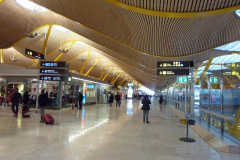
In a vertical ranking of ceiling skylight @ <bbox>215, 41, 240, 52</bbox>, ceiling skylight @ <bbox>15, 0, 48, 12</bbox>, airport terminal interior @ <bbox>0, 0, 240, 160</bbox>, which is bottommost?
airport terminal interior @ <bbox>0, 0, 240, 160</bbox>

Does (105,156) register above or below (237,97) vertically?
below

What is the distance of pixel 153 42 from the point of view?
12.1 m

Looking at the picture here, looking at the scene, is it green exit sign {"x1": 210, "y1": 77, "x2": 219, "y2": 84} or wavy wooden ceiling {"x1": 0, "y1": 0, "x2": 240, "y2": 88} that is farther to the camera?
green exit sign {"x1": 210, "y1": 77, "x2": 219, "y2": 84}

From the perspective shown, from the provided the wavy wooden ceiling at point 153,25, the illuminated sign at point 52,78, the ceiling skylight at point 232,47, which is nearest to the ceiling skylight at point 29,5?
the wavy wooden ceiling at point 153,25

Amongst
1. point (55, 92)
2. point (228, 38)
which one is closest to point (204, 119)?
point (228, 38)

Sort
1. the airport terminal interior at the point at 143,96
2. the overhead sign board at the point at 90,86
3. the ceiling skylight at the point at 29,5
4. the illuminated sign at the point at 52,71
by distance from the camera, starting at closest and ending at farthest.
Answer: the airport terminal interior at the point at 143,96
the illuminated sign at the point at 52,71
the ceiling skylight at the point at 29,5
the overhead sign board at the point at 90,86

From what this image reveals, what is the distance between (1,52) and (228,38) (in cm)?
3547

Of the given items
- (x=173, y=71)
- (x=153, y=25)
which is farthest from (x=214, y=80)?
(x=153, y=25)

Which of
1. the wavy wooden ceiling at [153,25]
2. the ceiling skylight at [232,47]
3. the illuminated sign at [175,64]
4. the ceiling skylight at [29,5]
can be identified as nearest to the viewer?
the wavy wooden ceiling at [153,25]

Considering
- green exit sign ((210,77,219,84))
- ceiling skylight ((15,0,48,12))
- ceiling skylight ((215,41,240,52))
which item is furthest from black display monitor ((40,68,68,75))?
ceiling skylight ((215,41,240,52))

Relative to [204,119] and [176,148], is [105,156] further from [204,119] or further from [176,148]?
[204,119]

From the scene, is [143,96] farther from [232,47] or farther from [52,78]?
[232,47]

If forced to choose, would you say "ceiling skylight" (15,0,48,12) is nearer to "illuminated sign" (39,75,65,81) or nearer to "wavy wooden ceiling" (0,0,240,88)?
"wavy wooden ceiling" (0,0,240,88)

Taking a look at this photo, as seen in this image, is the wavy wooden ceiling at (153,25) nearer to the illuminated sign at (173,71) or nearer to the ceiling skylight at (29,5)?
the ceiling skylight at (29,5)
